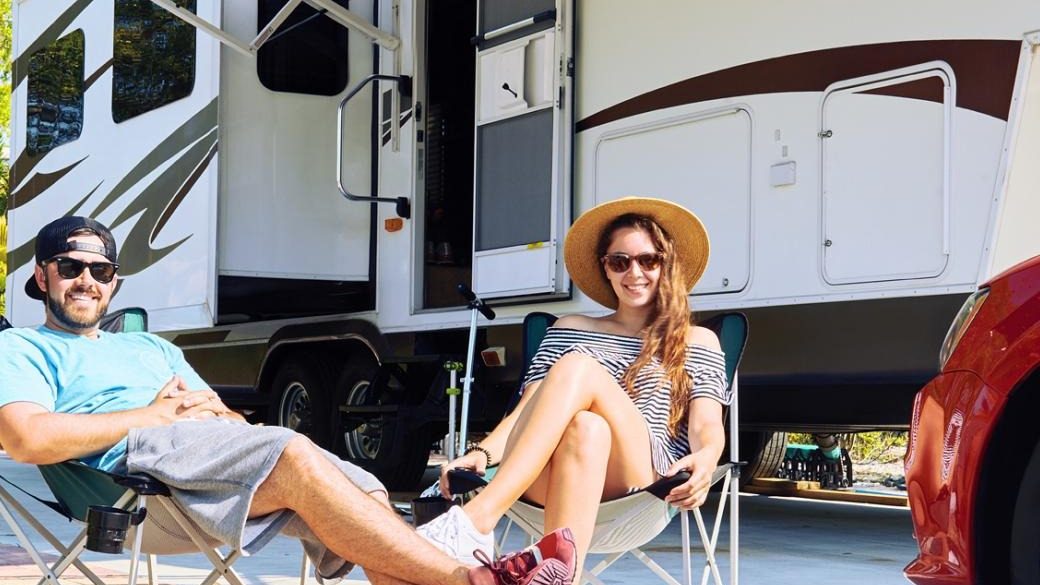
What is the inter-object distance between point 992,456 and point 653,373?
3.54ft

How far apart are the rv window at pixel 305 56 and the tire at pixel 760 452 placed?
2851 millimetres

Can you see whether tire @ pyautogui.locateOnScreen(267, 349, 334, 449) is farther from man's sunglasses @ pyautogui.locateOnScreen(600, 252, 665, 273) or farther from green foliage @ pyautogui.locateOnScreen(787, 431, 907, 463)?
green foliage @ pyautogui.locateOnScreen(787, 431, 907, 463)

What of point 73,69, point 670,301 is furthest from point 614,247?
point 73,69

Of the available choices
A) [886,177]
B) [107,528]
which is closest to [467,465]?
[107,528]

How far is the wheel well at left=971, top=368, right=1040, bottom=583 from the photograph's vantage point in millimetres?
2838

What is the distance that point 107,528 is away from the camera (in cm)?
298

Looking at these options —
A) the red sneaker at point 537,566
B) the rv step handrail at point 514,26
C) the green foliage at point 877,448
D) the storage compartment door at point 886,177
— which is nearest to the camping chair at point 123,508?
the red sneaker at point 537,566

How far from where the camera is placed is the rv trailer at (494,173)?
15.4ft

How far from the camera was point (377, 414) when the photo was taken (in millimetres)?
7266

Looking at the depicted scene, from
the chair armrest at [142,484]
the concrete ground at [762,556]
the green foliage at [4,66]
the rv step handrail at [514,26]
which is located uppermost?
the green foliage at [4,66]

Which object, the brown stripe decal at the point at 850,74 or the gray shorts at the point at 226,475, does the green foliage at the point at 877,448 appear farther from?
the gray shorts at the point at 226,475

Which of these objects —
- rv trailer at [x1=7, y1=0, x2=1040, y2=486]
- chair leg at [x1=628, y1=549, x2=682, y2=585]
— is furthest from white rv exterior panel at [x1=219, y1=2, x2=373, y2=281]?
chair leg at [x1=628, y1=549, x2=682, y2=585]

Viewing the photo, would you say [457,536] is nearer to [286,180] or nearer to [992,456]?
[992,456]

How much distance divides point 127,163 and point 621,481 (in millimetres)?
5413
